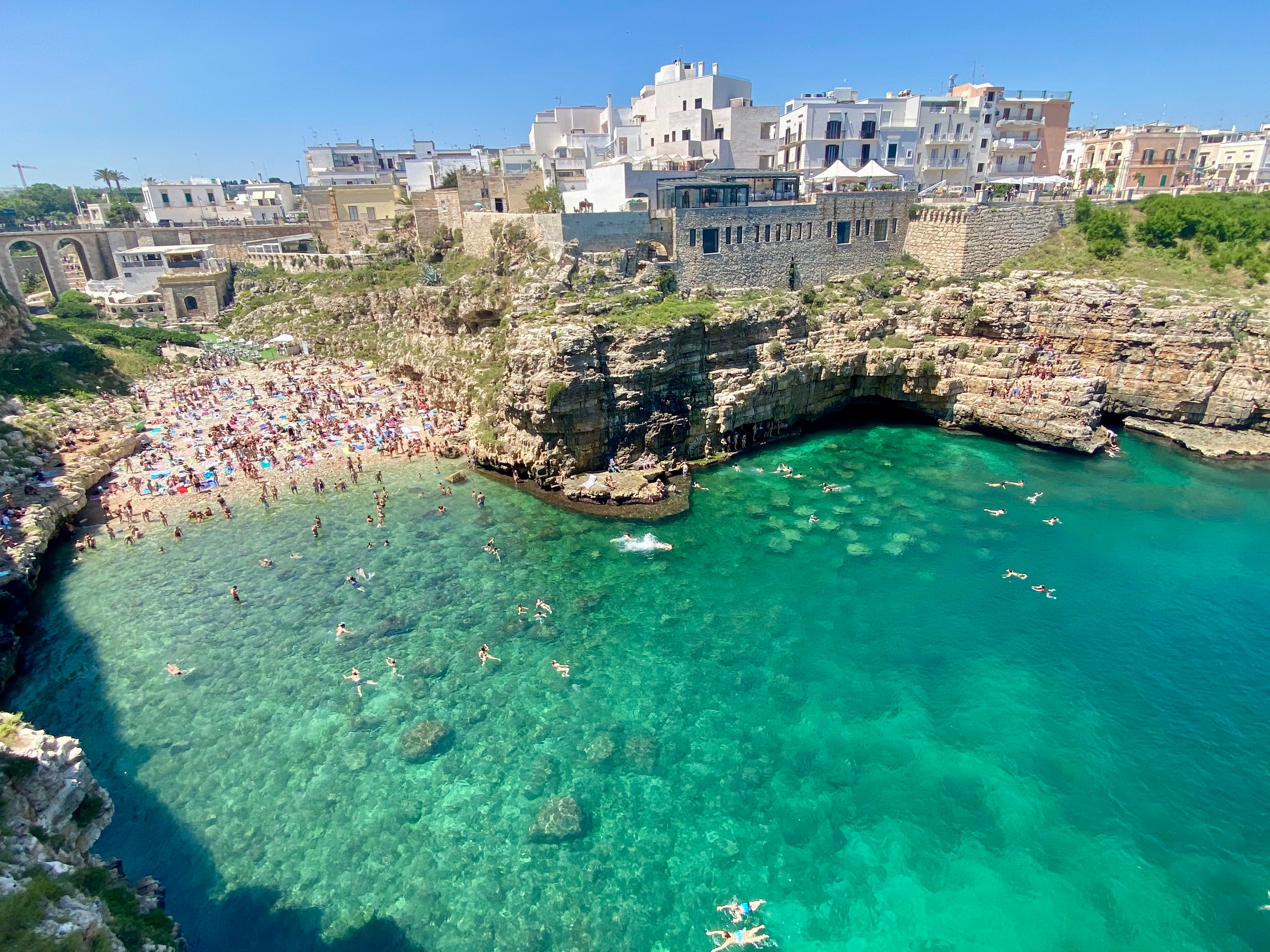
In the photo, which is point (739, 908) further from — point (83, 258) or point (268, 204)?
point (268, 204)

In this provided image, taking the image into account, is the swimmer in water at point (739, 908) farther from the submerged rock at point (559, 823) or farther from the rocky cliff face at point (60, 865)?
the rocky cliff face at point (60, 865)

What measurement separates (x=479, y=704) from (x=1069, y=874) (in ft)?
45.2

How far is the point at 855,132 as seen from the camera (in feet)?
145

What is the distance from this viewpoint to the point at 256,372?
45.1m

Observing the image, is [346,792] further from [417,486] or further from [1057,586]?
[1057,586]

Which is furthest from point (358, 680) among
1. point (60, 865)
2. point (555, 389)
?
point (555, 389)

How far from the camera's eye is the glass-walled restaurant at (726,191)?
1367 inches

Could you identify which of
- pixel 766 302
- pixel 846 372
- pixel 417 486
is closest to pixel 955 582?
pixel 846 372

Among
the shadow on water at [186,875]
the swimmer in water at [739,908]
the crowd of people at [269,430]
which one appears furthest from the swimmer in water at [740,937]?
the crowd of people at [269,430]

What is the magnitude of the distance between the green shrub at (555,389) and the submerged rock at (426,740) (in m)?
13.3

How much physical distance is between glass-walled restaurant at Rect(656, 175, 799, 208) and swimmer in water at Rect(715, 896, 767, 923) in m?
30.2

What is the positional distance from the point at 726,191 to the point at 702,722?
93.6 ft

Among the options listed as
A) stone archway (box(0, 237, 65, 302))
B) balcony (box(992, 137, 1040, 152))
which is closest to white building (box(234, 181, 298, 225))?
stone archway (box(0, 237, 65, 302))

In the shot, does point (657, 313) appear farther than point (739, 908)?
Yes
